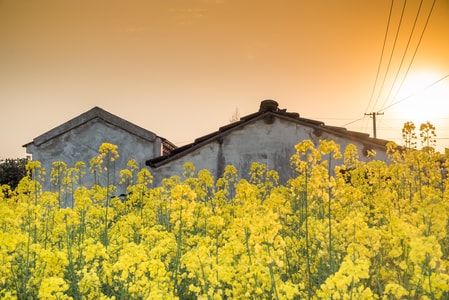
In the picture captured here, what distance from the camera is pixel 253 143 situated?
17328mm

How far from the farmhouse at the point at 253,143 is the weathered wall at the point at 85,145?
12.3 feet

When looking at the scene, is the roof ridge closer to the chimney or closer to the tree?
the chimney

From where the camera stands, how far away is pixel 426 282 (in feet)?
12.8

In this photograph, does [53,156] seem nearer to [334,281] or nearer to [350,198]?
[350,198]

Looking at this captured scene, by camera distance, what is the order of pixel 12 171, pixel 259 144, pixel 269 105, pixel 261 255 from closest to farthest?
pixel 261 255 < pixel 259 144 < pixel 269 105 < pixel 12 171

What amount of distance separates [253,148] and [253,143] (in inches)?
7.2

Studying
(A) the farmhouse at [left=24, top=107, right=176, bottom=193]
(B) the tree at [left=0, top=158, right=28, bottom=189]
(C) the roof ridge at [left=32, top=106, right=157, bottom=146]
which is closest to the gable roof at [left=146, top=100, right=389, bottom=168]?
(A) the farmhouse at [left=24, top=107, right=176, bottom=193]

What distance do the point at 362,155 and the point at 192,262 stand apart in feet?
43.4

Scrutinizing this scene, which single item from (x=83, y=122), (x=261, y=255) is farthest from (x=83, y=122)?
(x=261, y=255)

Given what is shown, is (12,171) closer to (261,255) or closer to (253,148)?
(253,148)

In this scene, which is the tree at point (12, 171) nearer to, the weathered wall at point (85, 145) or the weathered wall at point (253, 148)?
the weathered wall at point (85, 145)

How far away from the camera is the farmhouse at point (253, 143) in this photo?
17141 mm

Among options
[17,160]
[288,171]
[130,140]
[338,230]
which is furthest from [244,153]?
[17,160]

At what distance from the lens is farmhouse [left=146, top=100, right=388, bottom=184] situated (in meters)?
17.1
